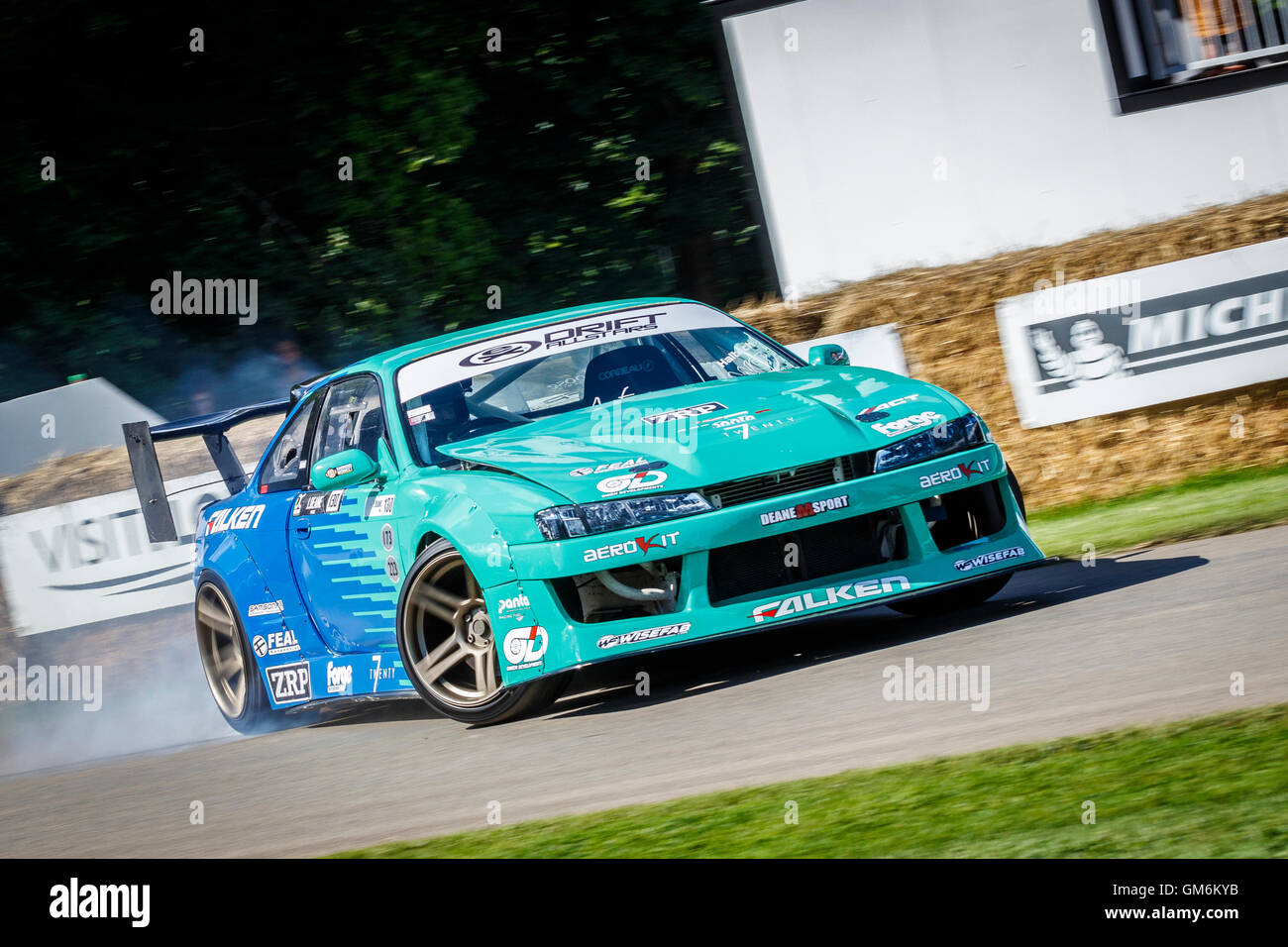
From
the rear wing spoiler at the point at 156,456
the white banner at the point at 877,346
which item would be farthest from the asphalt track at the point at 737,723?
the white banner at the point at 877,346

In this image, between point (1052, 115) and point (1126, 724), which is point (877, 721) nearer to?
point (1126, 724)

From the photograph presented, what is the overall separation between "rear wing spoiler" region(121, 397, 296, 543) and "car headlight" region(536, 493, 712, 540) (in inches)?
133

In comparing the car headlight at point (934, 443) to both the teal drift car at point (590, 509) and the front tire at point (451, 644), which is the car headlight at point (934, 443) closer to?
the teal drift car at point (590, 509)

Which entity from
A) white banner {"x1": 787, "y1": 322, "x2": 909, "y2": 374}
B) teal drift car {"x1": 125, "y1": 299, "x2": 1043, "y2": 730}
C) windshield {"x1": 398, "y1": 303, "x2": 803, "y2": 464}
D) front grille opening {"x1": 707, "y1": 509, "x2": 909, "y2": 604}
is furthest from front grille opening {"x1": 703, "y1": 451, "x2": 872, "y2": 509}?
white banner {"x1": 787, "y1": 322, "x2": 909, "y2": 374}

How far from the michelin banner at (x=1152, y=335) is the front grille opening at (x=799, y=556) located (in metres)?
3.98

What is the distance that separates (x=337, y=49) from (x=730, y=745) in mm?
16304

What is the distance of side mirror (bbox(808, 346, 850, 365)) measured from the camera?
7676mm

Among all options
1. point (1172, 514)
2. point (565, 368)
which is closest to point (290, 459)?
point (565, 368)

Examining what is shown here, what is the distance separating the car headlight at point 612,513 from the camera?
19.4ft

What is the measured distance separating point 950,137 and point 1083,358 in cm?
502

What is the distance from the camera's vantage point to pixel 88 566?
11.3m
